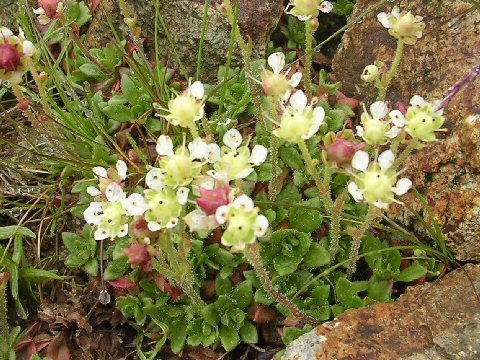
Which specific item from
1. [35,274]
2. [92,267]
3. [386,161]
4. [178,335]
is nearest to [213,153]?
[386,161]

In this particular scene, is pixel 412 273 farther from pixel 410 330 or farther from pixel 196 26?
pixel 196 26

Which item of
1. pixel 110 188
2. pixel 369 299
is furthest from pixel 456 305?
pixel 110 188

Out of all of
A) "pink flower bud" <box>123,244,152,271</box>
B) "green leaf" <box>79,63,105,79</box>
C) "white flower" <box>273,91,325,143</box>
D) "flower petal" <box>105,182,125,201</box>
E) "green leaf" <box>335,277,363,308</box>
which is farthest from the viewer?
"green leaf" <box>79,63,105,79</box>

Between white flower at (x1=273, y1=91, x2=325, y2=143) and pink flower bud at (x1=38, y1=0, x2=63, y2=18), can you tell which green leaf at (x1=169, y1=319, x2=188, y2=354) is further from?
pink flower bud at (x1=38, y1=0, x2=63, y2=18)

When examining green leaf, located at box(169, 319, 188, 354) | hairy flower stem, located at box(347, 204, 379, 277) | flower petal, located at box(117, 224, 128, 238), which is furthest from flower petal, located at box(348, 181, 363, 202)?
green leaf, located at box(169, 319, 188, 354)

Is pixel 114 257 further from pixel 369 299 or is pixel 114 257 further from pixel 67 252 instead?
pixel 369 299
